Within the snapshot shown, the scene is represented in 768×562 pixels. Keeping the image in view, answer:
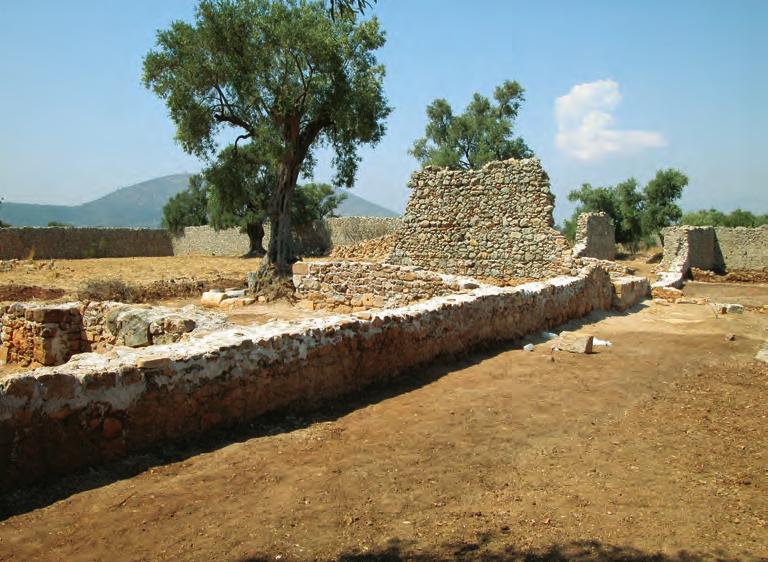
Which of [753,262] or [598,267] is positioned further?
[753,262]

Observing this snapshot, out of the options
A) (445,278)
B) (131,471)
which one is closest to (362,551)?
(131,471)

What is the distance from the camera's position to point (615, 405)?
234 inches

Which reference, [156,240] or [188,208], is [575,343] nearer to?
[156,240]

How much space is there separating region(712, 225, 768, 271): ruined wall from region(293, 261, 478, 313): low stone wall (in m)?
23.2

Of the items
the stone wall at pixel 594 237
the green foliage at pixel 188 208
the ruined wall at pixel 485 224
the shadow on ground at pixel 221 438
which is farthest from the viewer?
the green foliage at pixel 188 208

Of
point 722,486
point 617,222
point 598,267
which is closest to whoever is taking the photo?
point 722,486

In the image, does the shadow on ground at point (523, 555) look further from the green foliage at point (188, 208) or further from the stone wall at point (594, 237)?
the green foliage at point (188, 208)

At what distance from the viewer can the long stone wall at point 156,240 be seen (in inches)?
1277

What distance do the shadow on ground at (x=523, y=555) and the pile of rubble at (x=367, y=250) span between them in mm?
24974

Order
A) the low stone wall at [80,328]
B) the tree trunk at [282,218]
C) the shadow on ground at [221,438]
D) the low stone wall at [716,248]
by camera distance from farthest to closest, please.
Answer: the low stone wall at [716,248] → the tree trunk at [282,218] → the low stone wall at [80,328] → the shadow on ground at [221,438]

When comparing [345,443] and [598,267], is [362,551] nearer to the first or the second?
[345,443]

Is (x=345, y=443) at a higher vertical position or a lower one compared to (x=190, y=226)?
lower

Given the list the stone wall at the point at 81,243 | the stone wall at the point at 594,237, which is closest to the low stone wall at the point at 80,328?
the stone wall at the point at 594,237

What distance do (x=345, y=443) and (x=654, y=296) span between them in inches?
531
